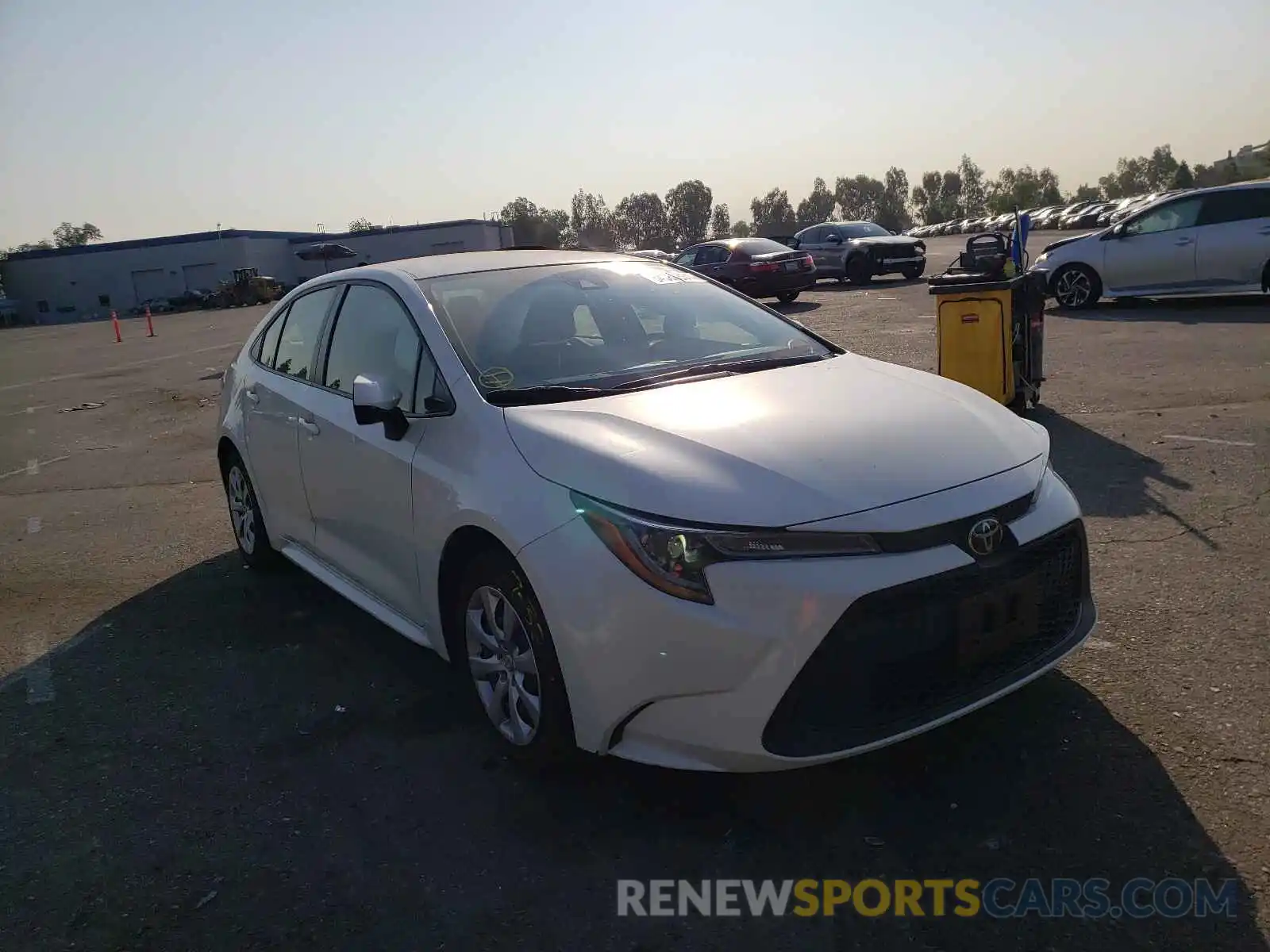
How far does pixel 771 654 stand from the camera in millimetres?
2564

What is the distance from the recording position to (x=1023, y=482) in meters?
3.00

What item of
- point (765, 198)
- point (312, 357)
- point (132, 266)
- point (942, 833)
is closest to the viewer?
point (942, 833)

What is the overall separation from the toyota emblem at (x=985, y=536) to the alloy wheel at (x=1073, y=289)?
13.4m

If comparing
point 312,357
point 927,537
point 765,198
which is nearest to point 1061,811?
point 927,537

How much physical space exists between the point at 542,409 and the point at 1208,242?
42.3 ft

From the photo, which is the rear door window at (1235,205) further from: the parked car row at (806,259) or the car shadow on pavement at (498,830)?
the car shadow on pavement at (498,830)

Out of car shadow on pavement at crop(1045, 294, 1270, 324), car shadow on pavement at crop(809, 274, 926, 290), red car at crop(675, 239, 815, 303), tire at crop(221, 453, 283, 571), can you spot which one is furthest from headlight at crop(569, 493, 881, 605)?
car shadow on pavement at crop(809, 274, 926, 290)

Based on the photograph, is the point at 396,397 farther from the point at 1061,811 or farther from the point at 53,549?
the point at 53,549

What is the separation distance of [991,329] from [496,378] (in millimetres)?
5294

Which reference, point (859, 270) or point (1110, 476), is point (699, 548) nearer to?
point (1110, 476)

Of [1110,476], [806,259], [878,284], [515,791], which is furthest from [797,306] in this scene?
[515,791]

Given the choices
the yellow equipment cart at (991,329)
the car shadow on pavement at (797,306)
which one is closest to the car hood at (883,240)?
the car shadow on pavement at (797,306)

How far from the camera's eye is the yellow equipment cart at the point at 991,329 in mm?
7672

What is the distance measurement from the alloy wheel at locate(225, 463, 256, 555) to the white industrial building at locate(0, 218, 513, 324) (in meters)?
62.3
